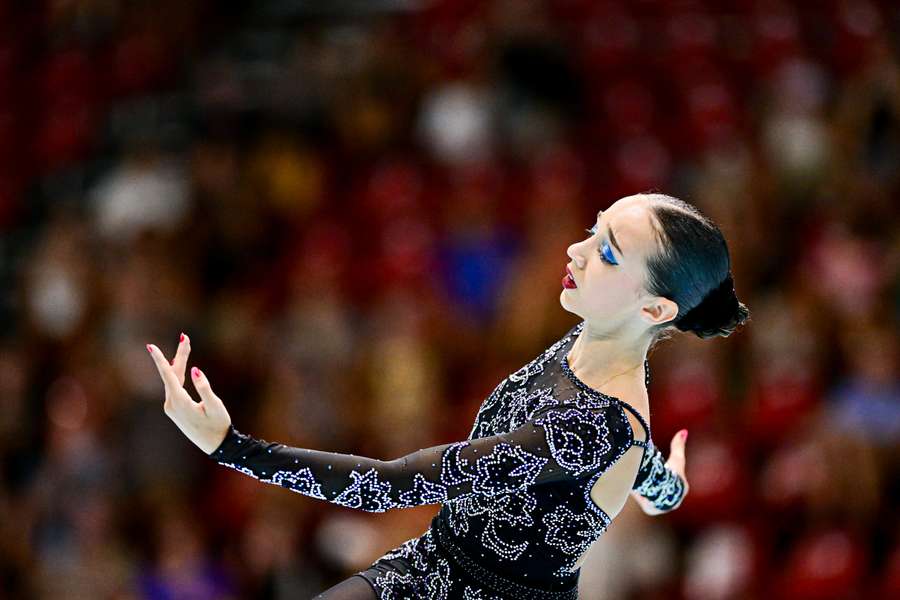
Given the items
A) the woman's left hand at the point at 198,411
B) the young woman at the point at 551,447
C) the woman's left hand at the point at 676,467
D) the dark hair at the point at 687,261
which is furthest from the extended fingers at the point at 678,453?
the woman's left hand at the point at 198,411

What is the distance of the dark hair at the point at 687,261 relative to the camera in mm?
2830

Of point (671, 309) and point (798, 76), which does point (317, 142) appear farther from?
point (671, 309)

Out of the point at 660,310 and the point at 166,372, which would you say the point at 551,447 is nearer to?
the point at 660,310

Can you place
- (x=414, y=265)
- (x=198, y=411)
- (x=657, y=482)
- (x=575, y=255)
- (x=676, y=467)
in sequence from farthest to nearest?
(x=414, y=265) → (x=676, y=467) → (x=657, y=482) → (x=575, y=255) → (x=198, y=411)

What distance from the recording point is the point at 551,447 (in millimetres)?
2754

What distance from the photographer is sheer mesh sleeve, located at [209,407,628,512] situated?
A: 269 centimetres

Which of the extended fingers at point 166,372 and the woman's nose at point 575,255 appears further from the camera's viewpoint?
the woman's nose at point 575,255

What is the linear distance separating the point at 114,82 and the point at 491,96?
2941 millimetres

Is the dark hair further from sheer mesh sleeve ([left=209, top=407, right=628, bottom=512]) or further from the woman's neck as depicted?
sheer mesh sleeve ([left=209, top=407, right=628, bottom=512])

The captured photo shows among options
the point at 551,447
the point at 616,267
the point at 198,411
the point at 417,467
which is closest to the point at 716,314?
the point at 616,267

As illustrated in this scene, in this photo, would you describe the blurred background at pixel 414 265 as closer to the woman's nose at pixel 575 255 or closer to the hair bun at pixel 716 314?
the hair bun at pixel 716 314

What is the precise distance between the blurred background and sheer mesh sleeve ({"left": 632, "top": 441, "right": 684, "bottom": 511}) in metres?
2.49

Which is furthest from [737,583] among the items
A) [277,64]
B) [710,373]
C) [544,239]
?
[277,64]

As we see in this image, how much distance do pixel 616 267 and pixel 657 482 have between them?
2.23 feet
